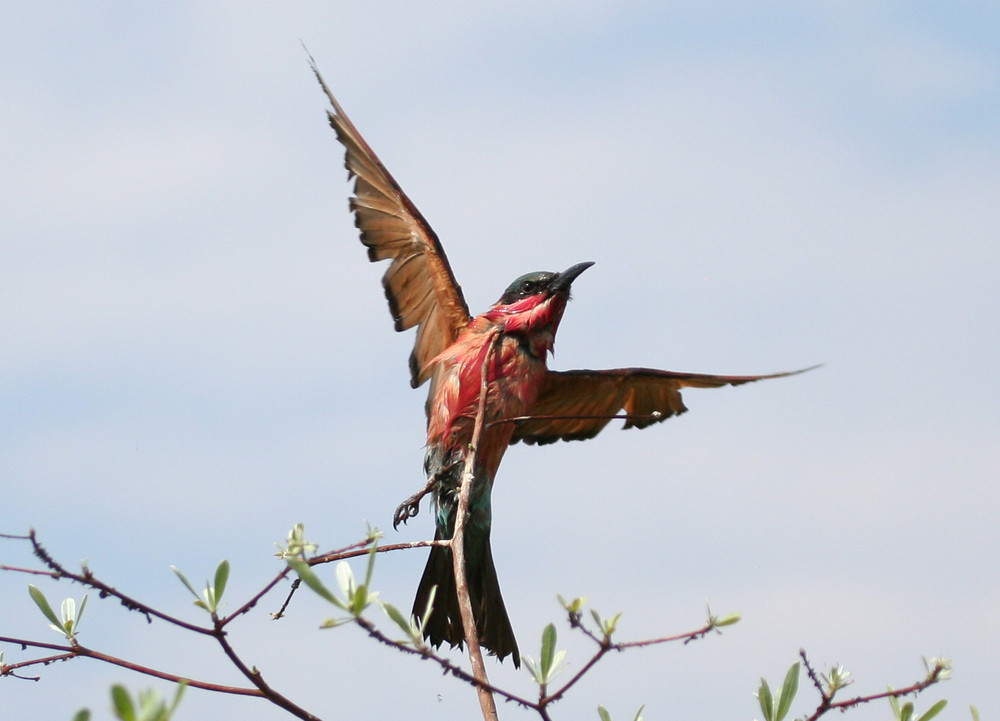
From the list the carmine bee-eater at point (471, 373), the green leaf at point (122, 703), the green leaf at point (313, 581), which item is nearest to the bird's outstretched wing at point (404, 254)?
the carmine bee-eater at point (471, 373)

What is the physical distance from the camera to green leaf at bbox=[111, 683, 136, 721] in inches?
69.5

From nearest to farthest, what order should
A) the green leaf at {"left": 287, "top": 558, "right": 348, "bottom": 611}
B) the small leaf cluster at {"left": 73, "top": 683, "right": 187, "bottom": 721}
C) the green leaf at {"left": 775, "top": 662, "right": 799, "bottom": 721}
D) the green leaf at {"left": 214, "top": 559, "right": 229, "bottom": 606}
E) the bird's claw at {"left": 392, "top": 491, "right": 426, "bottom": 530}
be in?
the small leaf cluster at {"left": 73, "top": 683, "right": 187, "bottom": 721} → the green leaf at {"left": 287, "top": 558, "right": 348, "bottom": 611} → the green leaf at {"left": 214, "top": 559, "right": 229, "bottom": 606} → the green leaf at {"left": 775, "top": 662, "right": 799, "bottom": 721} → the bird's claw at {"left": 392, "top": 491, "right": 426, "bottom": 530}

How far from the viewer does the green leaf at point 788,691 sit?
10.0 ft

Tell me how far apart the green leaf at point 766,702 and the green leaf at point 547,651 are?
637 millimetres

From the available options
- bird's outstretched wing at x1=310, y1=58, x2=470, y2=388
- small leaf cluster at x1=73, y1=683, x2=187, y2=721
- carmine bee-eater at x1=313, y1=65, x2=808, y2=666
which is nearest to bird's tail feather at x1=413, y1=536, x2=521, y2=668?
carmine bee-eater at x1=313, y1=65, x2=808, y2=666

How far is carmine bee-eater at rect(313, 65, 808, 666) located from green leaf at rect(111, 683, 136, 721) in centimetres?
441

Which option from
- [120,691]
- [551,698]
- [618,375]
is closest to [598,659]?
[551,698]

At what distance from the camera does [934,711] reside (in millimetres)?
3154

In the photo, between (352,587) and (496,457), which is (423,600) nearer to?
(496,457)

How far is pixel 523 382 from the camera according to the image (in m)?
6.62

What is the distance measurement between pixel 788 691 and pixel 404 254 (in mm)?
4285

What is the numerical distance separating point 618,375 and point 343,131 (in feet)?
6.86

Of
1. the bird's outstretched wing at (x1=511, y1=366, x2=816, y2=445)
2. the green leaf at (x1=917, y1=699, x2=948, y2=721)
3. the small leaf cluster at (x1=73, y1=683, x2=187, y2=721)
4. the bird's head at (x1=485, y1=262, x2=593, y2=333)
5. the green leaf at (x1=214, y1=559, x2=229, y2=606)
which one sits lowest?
the green leaf at (x1=917, y1=699, x2=948, y2=721)

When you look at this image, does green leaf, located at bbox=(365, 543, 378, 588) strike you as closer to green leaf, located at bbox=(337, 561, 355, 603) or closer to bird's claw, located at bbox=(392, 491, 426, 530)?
green leaf, located at bbox=(337, 561, 355, 603)
